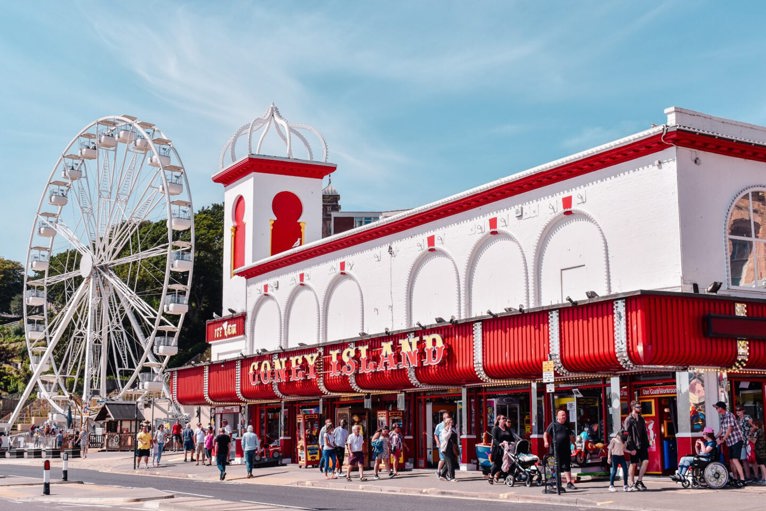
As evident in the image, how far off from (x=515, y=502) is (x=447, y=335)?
1038 centimetres

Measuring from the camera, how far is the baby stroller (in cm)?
2531

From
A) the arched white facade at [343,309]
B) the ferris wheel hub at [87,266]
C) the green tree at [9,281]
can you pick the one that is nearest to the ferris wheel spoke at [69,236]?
the ferris wheel hub at [87,266]

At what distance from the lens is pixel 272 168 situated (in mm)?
50000

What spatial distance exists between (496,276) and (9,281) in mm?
116933

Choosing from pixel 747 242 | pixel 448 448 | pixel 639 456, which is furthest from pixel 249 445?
pixel 747 242

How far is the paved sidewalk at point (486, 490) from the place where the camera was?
20.1 metres

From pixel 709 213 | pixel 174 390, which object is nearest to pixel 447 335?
pixel 709 213

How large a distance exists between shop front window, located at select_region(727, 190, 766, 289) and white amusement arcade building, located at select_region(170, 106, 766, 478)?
0.06 metres

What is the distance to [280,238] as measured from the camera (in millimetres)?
49781

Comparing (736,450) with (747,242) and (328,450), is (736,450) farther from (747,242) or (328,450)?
(328,450)

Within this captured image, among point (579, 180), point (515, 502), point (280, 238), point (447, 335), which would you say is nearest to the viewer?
point (515, 502)

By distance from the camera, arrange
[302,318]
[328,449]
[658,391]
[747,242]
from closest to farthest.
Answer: [658,391] → [747,242] → [328,449] → [302,318]

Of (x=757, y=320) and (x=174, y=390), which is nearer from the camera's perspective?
(x=757, y=320)

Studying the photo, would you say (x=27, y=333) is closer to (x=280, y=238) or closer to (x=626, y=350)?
(x=280, y=238)
